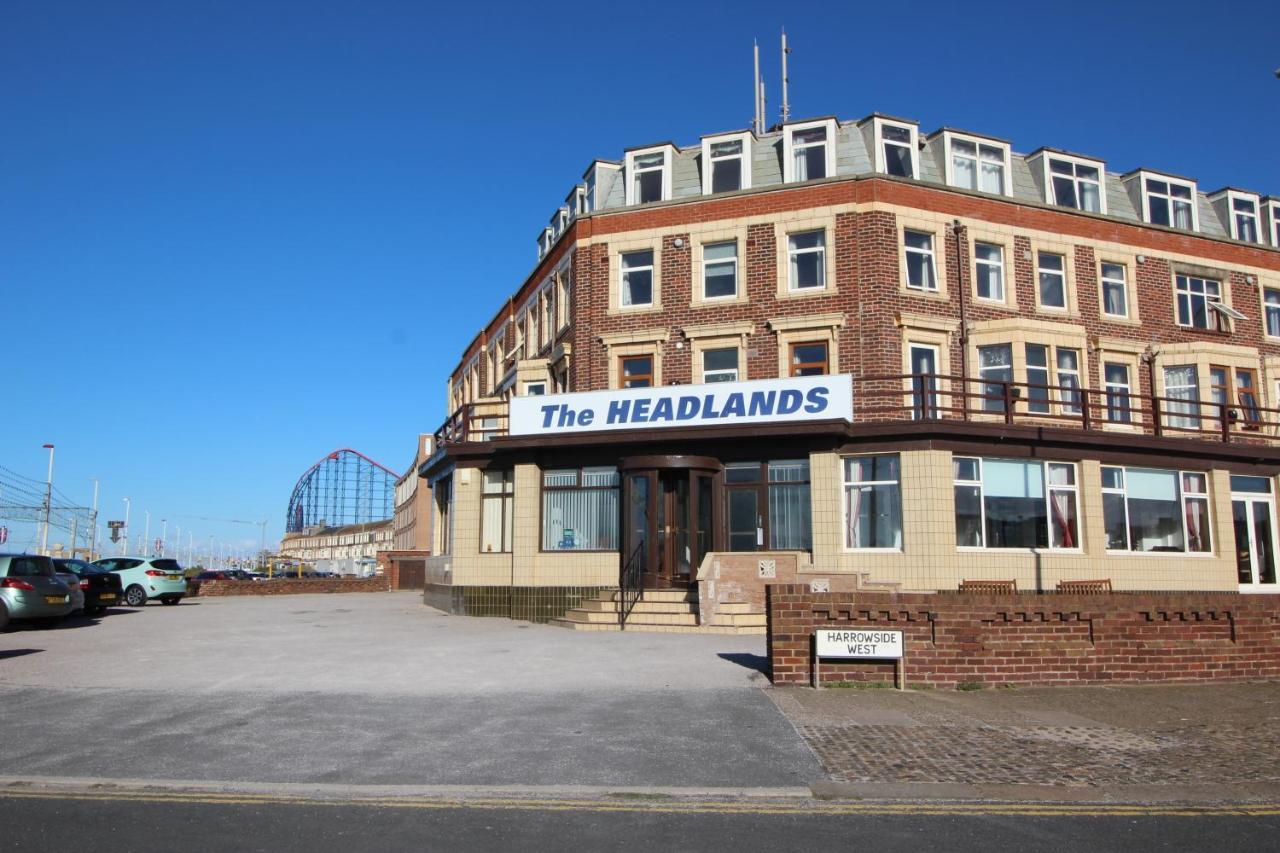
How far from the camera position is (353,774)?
27.0ft

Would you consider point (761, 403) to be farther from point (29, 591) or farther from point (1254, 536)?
point (29, 591)

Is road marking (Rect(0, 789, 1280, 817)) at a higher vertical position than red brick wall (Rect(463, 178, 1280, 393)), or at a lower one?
lower

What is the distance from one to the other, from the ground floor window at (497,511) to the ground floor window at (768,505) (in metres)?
5.66

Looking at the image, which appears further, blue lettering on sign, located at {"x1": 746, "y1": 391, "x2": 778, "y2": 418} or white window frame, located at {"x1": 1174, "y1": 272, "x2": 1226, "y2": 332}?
white window frame, located at {"x1": 1174, "y1": 272, "x2": 1226, "y2": 332}

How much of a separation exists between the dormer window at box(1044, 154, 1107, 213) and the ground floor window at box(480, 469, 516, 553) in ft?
56.9

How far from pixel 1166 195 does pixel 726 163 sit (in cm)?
1402

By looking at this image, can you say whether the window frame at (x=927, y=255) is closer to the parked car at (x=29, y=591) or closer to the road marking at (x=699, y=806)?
the road marking at (x=699, y=806)

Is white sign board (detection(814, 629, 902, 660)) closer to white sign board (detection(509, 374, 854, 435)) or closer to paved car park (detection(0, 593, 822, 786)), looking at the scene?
paved car park (detection(0, 593, 822, 786))

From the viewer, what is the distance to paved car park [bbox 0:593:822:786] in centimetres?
848

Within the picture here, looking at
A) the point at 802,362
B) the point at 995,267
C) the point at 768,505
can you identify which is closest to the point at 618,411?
the point at 768,505

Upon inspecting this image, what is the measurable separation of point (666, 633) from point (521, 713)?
879 centimetres

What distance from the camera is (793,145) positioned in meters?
26.7

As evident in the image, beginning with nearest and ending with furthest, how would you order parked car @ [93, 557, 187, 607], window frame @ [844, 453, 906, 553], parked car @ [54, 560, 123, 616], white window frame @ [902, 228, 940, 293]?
window frame @ [844, 453, 906, 553] → parked car @ [54, 560, 123, 616] → white window frame @ [902, 228, 940, 293] → parked car @ [93, 557, 187, 607]

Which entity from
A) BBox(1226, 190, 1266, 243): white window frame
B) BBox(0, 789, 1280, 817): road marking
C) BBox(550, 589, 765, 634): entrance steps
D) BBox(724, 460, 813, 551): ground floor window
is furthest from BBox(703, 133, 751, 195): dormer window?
BBox(0, 789, 1280, 817): road marking
